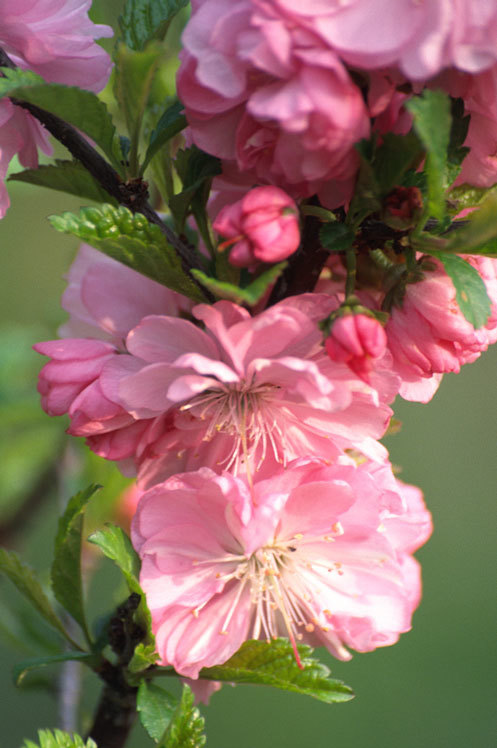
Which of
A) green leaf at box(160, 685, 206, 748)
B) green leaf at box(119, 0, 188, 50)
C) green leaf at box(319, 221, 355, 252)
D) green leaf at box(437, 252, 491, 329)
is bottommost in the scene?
green leaf at box(160, 685, 206, 748)

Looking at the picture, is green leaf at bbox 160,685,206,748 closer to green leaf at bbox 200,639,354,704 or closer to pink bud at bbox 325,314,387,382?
green leaf at bbox 200,639,354,704

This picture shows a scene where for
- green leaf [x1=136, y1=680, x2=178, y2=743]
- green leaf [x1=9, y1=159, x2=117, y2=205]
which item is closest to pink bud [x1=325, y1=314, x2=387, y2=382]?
green leaf [x1=9, y1=159, x2=117, y2=205]

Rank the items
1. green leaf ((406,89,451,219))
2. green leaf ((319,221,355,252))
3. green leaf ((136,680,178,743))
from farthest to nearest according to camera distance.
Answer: green leaf ((136,680,178,743)) → green leaf ((319,221,355,252)) → green leaf ((406,89,451,219))

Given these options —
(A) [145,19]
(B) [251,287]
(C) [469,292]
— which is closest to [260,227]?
(B) [251,287]

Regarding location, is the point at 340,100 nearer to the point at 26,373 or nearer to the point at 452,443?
the point at 26,373

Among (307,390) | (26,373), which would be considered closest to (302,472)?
(307,390)

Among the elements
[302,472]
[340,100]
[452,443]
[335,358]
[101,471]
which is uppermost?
[340,100]

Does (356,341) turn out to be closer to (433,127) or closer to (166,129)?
(433,127)
